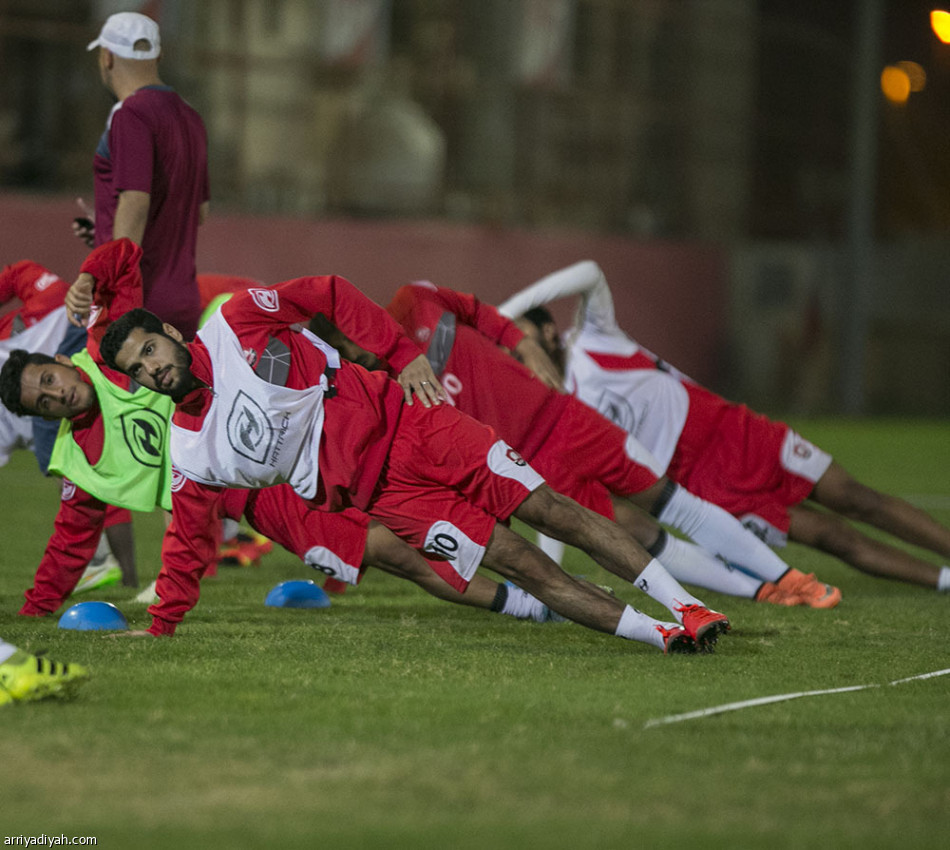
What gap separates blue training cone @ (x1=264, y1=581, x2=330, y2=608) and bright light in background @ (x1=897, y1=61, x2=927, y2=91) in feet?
76.6

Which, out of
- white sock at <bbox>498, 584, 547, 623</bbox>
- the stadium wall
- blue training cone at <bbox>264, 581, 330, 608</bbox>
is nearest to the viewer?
white sock at <bbox>498, 584, 547, 623</bbox>

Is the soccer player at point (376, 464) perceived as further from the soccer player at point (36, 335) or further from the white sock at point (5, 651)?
the soccer player at point (36, 335)

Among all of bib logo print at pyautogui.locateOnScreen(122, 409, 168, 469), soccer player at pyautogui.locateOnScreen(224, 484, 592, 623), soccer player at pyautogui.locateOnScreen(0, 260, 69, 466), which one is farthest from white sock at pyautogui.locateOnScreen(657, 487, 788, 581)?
soccer player at pyautogui.locateOnScreen(0, 260, 69, 466)

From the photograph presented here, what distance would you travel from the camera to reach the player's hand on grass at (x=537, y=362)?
243 inches

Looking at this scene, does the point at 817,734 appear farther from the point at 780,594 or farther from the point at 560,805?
the point at 780,594

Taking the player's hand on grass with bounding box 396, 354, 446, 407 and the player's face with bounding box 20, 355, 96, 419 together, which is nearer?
the player's hand on grass with bounding box 396, 354, 446, 407

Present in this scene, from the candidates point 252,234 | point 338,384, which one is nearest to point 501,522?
point 338,384

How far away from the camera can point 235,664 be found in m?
5.10

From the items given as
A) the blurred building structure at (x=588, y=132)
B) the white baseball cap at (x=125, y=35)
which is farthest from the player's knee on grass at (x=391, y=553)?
the blurred building structure at (x=588, y=132)

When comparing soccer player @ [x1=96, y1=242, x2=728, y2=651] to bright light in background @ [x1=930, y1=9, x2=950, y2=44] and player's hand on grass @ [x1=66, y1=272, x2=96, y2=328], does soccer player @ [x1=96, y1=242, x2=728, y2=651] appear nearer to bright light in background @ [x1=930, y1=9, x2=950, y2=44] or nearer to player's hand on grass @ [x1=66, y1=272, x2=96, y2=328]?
player's hand on grass @ [x1=66, y1=272, x2=96, y2=328]

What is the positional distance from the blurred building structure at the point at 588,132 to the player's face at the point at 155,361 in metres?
15.5

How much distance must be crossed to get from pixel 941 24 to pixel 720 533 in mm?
21230

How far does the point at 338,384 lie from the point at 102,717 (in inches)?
61.2

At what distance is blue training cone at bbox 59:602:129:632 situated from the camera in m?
5.68
